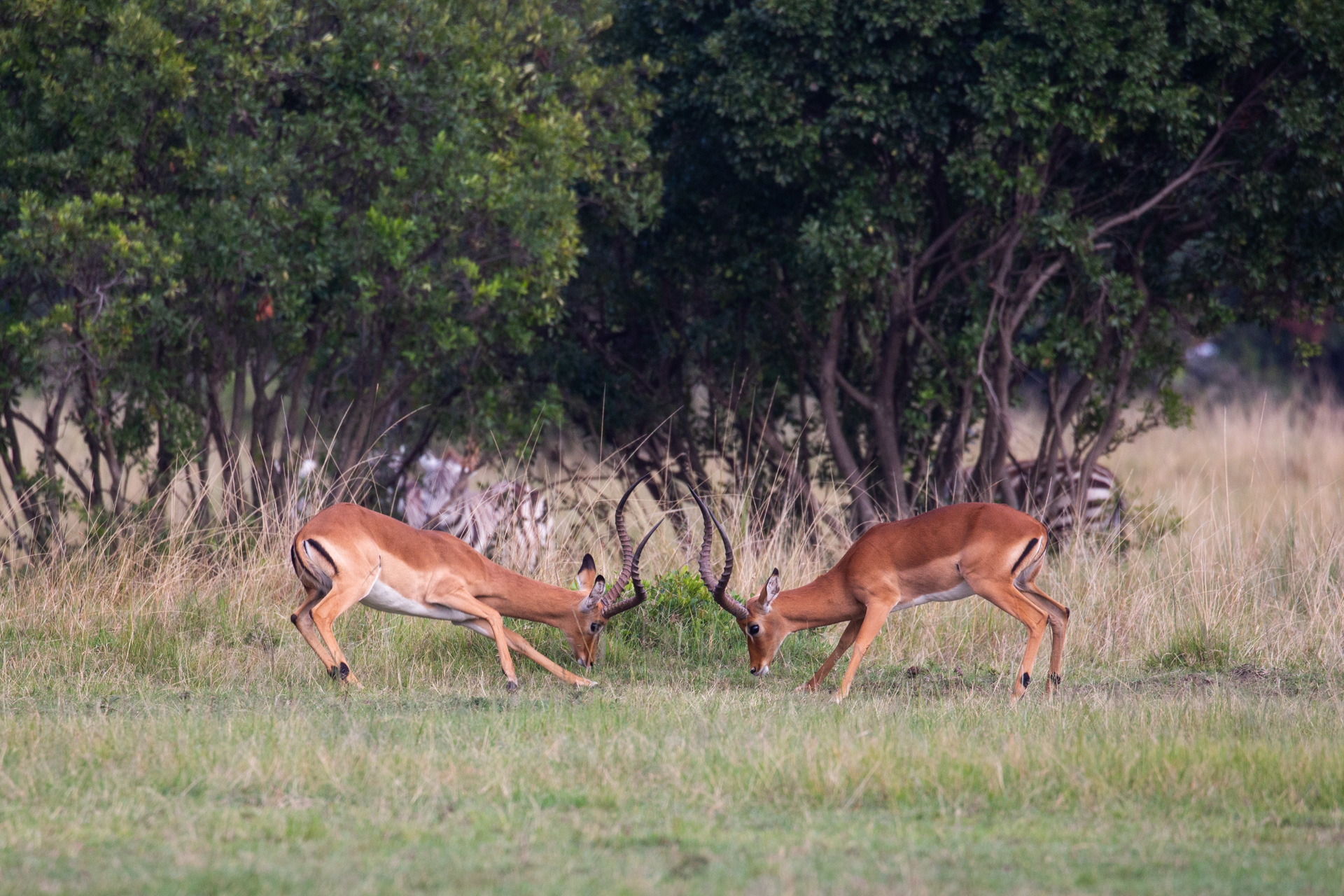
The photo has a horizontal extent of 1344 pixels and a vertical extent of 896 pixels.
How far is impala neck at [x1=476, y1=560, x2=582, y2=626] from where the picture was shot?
314 inches

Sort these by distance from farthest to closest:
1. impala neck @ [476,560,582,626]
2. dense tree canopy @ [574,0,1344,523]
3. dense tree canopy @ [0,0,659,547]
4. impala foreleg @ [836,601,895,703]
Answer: dense tree canopy @ [574,0,1344,523]
dense tree canopy @ [0,0,659,547]
impala neck @ [476,560,582,626]
impala foreleg @ [836,601,895,703]

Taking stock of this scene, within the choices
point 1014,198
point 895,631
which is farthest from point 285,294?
point 1014,198

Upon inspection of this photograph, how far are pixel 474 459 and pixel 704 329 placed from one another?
7.48 ft

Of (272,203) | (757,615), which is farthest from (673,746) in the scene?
(272,203)

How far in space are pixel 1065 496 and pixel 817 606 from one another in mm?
4777

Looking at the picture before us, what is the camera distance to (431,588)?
762 cm

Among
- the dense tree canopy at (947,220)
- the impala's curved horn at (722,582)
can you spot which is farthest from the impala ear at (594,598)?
the dense tree canopy at (947,220)

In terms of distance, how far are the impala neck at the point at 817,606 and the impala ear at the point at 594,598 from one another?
972mm

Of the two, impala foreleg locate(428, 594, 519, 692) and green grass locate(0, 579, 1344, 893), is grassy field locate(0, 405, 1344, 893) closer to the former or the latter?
green grass locate(0, 579, 1344, 893)

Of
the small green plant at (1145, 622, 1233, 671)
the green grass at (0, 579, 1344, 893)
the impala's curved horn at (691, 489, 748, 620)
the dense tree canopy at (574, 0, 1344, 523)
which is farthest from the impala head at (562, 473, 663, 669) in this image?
the small green plant at (1145, 622, 1233, 671)

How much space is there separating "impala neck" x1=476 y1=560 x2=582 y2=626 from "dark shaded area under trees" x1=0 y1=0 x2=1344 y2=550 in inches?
97.1

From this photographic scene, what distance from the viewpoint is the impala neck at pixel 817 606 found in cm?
774

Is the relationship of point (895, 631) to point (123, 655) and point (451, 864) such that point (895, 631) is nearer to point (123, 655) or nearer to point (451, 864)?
point (123, 655)

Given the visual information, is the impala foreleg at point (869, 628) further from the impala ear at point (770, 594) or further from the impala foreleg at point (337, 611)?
the impala foreleg at point (337, 611)
